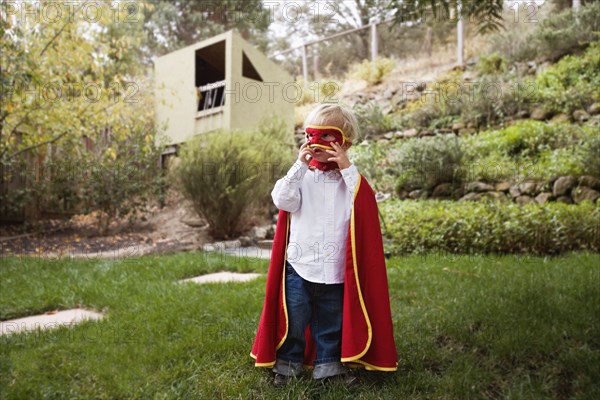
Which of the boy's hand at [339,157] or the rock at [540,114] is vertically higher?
the rock at [540,114]

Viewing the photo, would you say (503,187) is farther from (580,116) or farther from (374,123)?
(374,123)

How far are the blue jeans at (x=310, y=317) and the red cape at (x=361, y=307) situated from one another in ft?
0.15

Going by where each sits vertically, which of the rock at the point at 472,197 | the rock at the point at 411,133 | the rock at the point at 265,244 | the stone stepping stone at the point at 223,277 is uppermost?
the rock at the point at 411,133

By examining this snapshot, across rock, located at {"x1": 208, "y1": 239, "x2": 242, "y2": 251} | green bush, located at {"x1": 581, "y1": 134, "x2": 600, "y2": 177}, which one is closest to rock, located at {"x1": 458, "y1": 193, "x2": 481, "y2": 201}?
green bush, located at {"x1": 581, "y1": 134, "x2": 600, "y2": 177}

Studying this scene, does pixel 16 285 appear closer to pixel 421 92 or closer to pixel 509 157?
pixel 509 157

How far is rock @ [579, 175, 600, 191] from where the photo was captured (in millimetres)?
6248

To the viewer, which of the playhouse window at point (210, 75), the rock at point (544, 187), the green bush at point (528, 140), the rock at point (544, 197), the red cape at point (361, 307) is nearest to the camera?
the red cape at point (361, 307)

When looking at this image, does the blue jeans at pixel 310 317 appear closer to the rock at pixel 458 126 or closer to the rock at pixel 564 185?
the rock at pixel 564 185

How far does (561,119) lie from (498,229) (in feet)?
14.0

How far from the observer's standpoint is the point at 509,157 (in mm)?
7711

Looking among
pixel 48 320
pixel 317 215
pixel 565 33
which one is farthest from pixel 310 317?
pixel 565 33

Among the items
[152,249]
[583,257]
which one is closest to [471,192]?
[583,257]

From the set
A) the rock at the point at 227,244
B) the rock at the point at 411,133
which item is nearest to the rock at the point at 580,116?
the rock at the point at 411,133

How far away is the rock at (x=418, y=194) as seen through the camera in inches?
298
